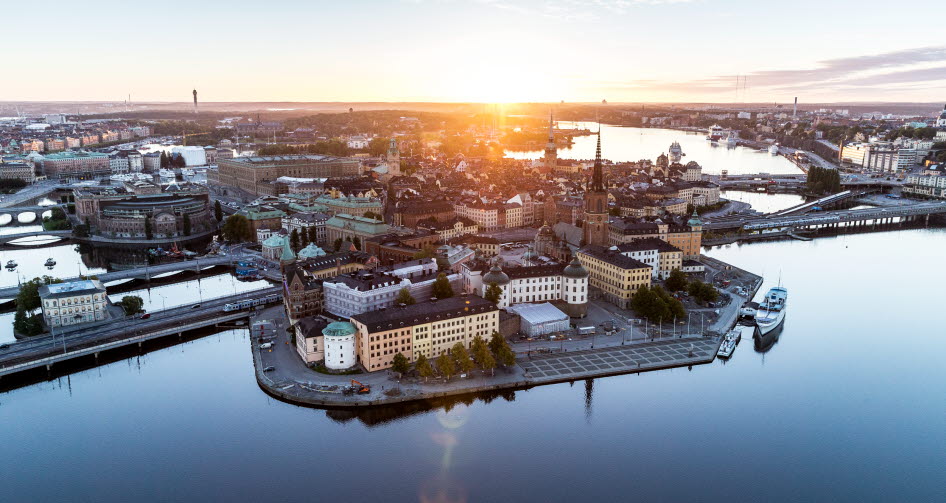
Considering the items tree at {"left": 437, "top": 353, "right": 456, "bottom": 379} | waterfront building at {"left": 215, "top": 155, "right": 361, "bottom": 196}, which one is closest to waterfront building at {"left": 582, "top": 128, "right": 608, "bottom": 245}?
tree at {"left": 437, "top": 353, "right": 456, "bottom": 379}

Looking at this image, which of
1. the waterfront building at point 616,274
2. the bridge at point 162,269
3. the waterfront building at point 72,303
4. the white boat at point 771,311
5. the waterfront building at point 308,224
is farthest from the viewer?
the waterfront building at point 308,224

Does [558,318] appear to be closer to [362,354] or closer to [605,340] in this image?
[605,340]

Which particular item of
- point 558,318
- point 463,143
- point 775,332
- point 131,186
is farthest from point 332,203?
point 463,143

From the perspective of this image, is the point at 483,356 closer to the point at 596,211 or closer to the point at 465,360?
the point at 465,360

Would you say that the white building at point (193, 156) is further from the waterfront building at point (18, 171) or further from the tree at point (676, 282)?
the tree at point (676, 282)

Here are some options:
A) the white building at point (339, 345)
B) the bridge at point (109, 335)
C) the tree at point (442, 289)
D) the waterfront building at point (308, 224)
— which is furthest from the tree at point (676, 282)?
the waterfront building at point (308, 224)

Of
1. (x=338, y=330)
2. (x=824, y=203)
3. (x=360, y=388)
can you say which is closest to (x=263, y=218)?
(x=338, y=330)
